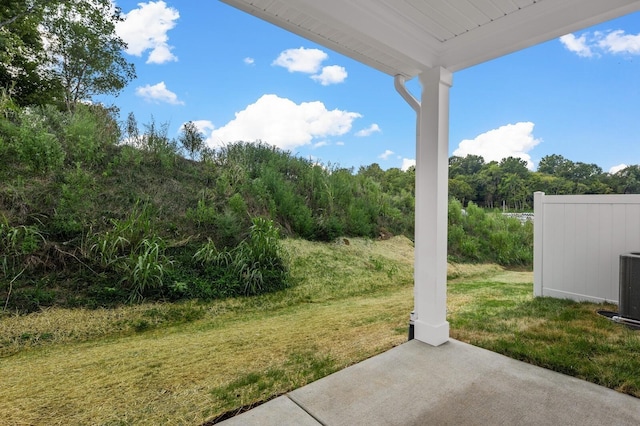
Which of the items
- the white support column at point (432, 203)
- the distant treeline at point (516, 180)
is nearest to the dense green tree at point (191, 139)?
the white support column at point (432, 203)

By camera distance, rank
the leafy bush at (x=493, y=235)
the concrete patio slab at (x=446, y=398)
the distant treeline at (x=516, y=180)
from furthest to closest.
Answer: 1. the leafy bush at (x=493, y=235)
2. the distant treeline at (x=516, y=180)
3. the concrete patio slab at (x=446, y=398)

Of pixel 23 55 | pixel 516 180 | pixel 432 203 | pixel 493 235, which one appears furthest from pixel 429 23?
pixel 516 180

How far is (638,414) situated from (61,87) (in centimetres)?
492

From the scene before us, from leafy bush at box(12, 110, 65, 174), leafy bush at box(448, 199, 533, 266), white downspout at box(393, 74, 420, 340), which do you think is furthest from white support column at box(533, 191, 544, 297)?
leafy bush at box(12, 110, 65, 174)

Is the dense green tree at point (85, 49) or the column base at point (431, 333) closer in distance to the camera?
the column base at point (431, 333)

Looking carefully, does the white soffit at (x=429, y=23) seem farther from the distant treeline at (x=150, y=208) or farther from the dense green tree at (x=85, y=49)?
the dense green tree at (x=85, y=49)

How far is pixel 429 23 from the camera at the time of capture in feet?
6.15

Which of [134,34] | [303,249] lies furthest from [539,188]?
[134,34]

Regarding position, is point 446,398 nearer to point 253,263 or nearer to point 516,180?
point 253,263

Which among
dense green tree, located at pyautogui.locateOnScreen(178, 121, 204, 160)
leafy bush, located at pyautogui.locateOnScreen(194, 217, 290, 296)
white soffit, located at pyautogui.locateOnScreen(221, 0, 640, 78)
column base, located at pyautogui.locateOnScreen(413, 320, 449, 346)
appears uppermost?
white soffit, located at pyautogui.locateOnScreen(221, 0, 640, 78)

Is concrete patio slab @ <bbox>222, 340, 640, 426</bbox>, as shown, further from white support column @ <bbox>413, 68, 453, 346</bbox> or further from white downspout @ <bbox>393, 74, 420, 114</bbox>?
white downspout @ <bbox>393, 74, 420, 114</bbox>

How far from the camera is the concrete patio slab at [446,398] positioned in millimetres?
1487

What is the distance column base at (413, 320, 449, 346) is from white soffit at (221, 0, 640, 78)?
72.0 inches

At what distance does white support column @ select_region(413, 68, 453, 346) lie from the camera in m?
2.20
